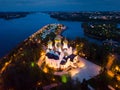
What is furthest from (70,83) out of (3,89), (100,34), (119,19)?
(119,19)

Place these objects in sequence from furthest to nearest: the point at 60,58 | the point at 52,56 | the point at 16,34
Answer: the point at 16,34, the point at 52,56, the point at 60,58

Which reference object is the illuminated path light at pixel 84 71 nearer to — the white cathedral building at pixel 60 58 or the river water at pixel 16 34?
the white cathedral building at pixel 60 58

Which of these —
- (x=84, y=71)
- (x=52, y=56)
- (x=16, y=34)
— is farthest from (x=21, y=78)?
(x=16, y=34)

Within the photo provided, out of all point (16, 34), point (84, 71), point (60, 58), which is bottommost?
point (16, 34)

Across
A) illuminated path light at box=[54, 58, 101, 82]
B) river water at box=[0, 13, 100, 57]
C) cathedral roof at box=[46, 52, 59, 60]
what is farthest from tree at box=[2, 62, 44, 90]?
river water at box=[0, 13, 100, 57]

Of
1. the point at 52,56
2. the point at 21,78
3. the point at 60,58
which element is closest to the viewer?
the point at 21,78

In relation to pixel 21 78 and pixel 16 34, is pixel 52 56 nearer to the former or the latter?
pixel 21 78

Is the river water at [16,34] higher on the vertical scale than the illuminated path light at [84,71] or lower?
lower

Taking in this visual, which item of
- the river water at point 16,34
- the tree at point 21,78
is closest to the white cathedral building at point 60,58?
the tree at point 21,78

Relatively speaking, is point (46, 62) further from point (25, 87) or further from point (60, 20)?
point (60, 20)

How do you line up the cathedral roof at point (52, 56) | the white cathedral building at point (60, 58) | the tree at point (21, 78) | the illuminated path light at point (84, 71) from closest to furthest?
the tree at point (21, 78), the illuminated path light at point (84, 71), the white cathedral building at point (60, 58), the cathedral roof at point (52, 56)

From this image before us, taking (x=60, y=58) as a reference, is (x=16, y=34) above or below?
below
